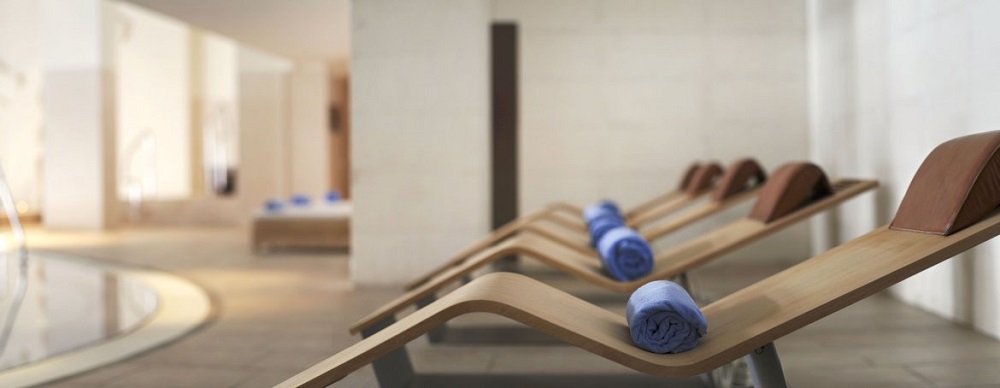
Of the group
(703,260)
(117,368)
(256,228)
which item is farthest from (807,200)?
(256,228)

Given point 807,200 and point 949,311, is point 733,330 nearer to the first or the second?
point 807,200

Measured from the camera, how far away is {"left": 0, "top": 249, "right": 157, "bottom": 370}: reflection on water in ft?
12.4

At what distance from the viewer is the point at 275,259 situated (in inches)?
304

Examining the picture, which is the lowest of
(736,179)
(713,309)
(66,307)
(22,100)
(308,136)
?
(66,307)

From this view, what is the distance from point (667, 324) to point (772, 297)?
0.48 m

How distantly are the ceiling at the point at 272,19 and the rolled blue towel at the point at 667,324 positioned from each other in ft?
20.0

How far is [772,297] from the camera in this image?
244 cm

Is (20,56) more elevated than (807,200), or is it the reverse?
(20,56)

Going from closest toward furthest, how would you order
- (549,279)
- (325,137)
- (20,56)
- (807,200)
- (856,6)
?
(807,200), (856,6), (549,279), (325,137), (20,56)

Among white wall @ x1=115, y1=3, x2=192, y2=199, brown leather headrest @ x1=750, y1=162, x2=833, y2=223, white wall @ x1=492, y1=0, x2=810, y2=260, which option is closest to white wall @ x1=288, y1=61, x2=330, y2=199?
white wall @ x1=115, y1=3, x2=192, y2=199

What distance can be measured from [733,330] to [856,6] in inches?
149

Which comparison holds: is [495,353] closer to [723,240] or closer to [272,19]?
[723,240]

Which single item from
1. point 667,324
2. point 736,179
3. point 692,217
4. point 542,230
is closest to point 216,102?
point 542,230

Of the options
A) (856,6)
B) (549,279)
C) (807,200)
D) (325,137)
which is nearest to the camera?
(807,200)
